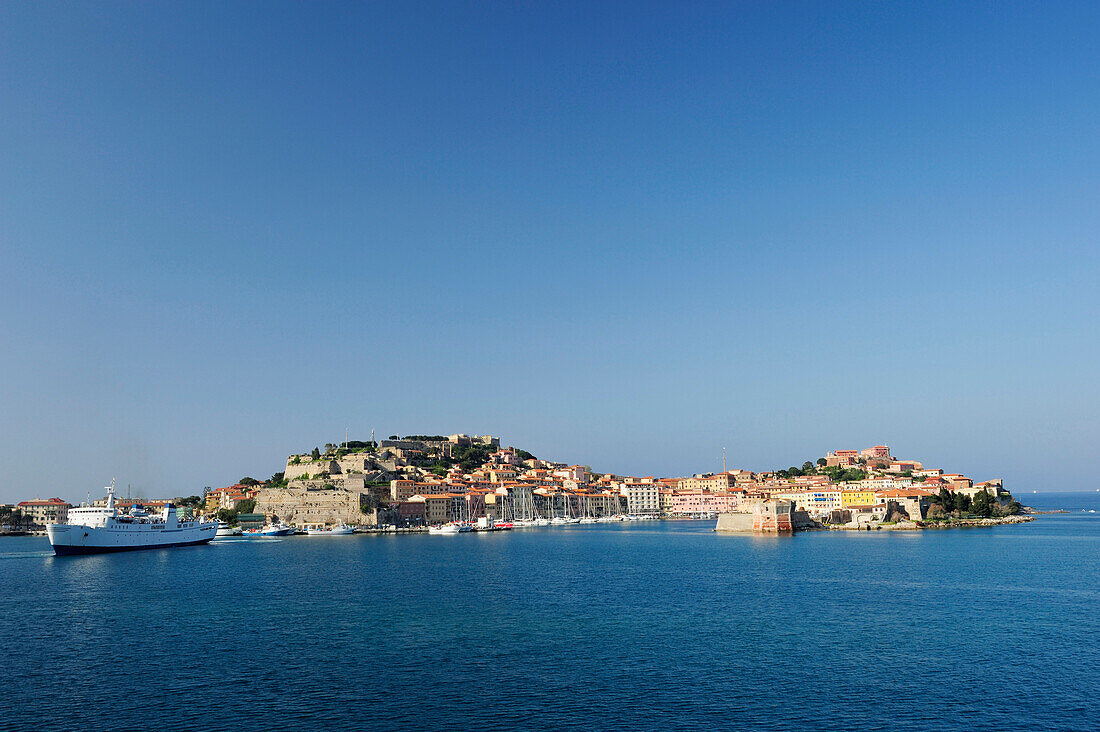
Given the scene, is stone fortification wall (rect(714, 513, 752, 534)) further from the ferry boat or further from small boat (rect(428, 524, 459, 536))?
the ferry boat

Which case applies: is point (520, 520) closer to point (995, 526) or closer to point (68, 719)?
point (995, 526)

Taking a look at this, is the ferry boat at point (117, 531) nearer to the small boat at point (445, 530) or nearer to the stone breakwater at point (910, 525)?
the small boat at point (445, 530)

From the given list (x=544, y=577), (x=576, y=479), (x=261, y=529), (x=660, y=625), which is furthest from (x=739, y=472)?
(x=660, y=625)

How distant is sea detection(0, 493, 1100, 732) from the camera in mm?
16844

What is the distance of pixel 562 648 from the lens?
22703 millimetres

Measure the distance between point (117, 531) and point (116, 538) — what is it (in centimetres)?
60

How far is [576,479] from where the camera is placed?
443 ft

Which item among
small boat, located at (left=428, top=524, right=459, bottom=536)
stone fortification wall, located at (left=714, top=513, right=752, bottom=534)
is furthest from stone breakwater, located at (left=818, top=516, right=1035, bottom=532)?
small boat, located at (left=428, top=524, right=459, bottom=536)

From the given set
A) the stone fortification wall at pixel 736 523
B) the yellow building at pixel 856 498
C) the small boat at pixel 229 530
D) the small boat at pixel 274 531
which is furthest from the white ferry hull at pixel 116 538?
the yellow building at pixel 856 498

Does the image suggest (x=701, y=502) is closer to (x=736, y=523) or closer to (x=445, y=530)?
(x=736, y=523)

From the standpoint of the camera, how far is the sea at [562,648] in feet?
55.3

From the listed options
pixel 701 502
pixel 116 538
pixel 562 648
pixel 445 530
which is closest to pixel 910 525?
pixel 701 502

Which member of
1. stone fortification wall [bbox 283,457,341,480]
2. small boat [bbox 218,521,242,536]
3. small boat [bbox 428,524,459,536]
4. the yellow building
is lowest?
small boat [bbox 428,524,459,536]

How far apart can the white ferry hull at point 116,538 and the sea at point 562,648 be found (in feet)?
58.3
